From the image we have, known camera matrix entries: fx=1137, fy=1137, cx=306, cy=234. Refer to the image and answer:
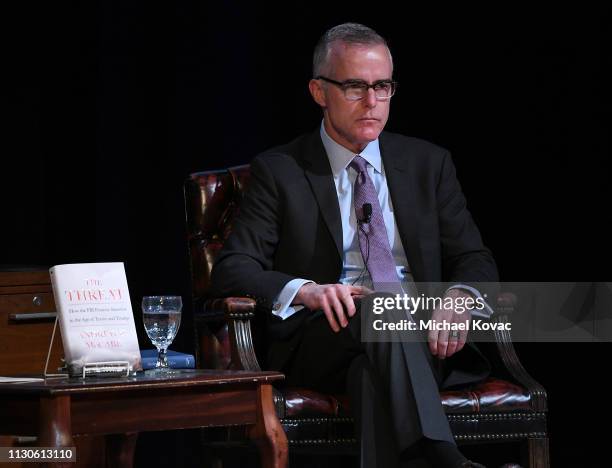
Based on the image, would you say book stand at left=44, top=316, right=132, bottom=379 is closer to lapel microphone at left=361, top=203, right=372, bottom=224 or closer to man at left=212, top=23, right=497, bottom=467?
man at left=212, top=23, right=497, bottom=467

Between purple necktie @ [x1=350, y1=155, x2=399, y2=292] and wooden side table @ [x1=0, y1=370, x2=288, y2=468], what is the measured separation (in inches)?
29.0

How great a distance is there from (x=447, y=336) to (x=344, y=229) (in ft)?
1.62

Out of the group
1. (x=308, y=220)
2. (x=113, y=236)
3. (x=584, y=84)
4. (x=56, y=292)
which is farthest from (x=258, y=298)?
(x=584, y=84)

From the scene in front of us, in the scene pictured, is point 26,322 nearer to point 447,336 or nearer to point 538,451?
point 447,336

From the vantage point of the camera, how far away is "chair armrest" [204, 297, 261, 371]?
2984mm

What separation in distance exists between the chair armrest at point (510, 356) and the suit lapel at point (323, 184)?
1.53 ft

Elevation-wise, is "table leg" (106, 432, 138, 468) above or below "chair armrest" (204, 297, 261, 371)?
below

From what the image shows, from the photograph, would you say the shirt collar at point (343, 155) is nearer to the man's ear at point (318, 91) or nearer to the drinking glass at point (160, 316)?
the man's ear at point (318, 91)

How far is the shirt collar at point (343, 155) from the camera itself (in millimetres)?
3340

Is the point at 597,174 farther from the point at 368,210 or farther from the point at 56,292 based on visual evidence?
the point at 56,292

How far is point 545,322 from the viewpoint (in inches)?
163

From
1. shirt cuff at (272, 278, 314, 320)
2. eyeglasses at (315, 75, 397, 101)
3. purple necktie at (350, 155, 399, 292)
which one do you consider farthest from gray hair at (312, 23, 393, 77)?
shirt cuff at (272, 278, 314, 320)

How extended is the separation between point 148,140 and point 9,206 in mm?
573

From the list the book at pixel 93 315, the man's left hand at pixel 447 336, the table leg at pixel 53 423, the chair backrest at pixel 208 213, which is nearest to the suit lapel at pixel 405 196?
the man's left hand at pixel 447 336
